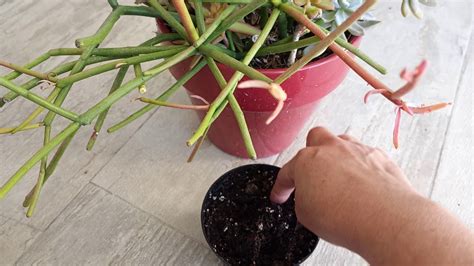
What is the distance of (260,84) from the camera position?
289 mm

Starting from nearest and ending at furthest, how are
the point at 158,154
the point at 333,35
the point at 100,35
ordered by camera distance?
the point at 333,35, the point at 100,35, the point at 158,154

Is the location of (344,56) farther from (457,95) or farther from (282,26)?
(457,95)

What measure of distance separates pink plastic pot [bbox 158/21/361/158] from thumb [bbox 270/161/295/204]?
92mm

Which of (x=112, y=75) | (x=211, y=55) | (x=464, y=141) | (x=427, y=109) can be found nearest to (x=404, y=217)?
(x=427, y=109)

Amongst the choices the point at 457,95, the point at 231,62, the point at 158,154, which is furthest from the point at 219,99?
the point at 457,95

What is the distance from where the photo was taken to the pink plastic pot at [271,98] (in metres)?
0.51

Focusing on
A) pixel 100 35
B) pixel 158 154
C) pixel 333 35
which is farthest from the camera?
pixel 158 154

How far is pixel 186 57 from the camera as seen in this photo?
45cm

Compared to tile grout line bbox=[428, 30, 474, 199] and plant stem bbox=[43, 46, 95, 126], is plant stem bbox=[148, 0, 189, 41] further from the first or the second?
tile grout line bbox=[428, 30, 474, 199]

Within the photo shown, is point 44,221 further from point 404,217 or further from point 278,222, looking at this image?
point 404,217

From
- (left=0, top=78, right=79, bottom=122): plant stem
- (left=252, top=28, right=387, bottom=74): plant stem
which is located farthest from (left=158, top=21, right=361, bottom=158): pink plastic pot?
(left=0, top=78, right=79, bottom=122): plant stem

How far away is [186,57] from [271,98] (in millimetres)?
110

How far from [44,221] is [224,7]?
1.18ft

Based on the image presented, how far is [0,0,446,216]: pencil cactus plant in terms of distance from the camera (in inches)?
15.0
